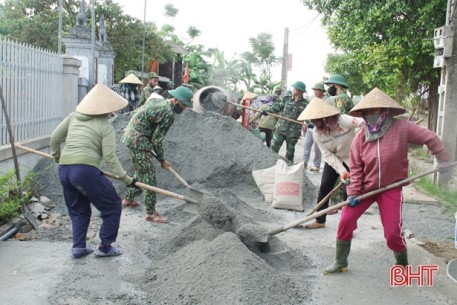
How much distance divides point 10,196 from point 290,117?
18.9 ft

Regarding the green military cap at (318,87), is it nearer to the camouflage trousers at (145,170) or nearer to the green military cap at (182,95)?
the green military cap at (182,95)

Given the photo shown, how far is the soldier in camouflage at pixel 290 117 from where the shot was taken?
9.94 meters

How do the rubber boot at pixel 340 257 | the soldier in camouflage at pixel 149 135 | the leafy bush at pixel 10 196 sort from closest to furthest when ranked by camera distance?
the rubber boot at pixel 340 257
the leafy bush at pixel 10 196
the soldier in camouflage at pixel 149 135

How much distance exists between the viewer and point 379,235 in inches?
240

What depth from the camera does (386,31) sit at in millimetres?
11156

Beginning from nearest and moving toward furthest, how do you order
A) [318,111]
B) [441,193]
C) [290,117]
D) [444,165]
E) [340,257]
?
1. [444,165]
2. [340,257]
3. [318,111]
4. [441,193]
5. [290,117]

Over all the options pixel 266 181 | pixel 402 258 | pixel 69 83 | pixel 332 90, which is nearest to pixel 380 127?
pixel 402 258

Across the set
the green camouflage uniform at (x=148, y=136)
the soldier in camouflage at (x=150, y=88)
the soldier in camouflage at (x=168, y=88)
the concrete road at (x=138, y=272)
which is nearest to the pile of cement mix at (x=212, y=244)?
the concrete road at (x=138, y=272)

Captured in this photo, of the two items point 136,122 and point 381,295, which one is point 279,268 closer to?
point 381,295

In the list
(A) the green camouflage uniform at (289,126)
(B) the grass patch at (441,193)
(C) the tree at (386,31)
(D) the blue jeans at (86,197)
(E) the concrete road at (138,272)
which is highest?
(C) the tree at (386,31)

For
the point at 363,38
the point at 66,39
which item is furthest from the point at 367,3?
the point at 66,39

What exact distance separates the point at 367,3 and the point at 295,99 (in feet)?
9.22

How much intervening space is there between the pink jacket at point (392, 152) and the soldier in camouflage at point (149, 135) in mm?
Result: 2542

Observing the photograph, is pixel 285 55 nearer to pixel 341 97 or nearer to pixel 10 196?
pixel 341 97
